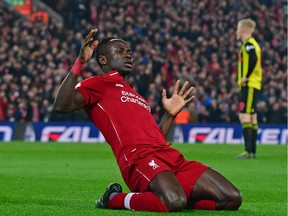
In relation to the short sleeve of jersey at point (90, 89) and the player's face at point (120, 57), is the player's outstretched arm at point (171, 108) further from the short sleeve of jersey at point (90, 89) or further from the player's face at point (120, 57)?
the short sleeve of jersey at point (90, 89)

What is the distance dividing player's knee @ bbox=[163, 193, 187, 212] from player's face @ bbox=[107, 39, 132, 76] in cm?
141

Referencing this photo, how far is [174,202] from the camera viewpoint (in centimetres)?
798

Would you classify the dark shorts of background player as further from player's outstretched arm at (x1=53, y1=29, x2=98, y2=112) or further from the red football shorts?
player's outstretched arm at (x1=53, y1=29, x2=98, y2=112)

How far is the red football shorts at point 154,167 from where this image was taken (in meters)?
8.23

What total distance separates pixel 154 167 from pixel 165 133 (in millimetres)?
964

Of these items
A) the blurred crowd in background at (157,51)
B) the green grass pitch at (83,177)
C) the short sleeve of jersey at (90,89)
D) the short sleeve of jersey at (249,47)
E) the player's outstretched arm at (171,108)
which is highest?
the short sleeve of jersey at (90,89)

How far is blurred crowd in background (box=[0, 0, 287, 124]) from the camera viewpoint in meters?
27.6

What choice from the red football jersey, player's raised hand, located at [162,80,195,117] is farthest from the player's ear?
player's raised hand, located at [162,80,195,117]

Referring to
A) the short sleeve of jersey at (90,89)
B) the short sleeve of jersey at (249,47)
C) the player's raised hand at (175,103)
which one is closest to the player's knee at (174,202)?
the short sleeve of jersey at (90,89)

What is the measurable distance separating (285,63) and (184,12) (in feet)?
15.2

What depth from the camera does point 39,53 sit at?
29.1m

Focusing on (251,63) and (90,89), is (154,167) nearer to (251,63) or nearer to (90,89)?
(90,89)

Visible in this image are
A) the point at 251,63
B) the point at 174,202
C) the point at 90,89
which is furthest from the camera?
the point at 251,63

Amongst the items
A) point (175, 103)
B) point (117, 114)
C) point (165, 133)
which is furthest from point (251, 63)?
point (117, 114)
